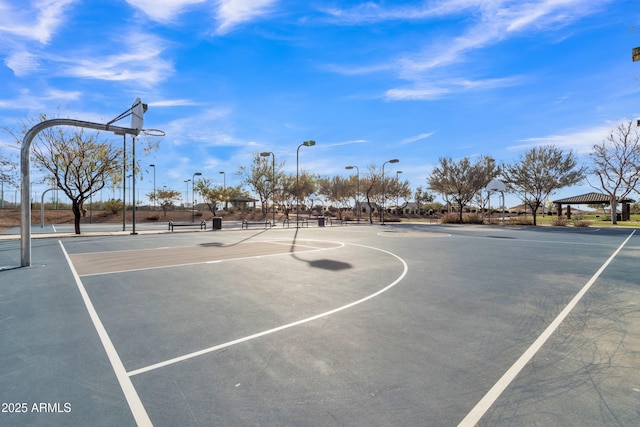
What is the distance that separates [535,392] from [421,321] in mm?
2031

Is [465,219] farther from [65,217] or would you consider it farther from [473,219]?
[65,217]

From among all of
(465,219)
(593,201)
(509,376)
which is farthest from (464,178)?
(509,376)

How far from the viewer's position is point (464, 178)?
159ft

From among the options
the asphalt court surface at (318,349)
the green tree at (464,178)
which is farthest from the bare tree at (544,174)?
the asphalt court surface at (318,349)

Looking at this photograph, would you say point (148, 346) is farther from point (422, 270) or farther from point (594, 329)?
point (422, 270)

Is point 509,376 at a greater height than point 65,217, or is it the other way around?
point 65,217

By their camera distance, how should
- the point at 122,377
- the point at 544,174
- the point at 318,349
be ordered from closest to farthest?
the point at 122,377 → the point at 318,349 → the point at 544,174

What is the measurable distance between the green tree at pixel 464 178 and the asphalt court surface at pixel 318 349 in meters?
43.1

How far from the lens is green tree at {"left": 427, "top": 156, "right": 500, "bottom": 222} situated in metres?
48.2

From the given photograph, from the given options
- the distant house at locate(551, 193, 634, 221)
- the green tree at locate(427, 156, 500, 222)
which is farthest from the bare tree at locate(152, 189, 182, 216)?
the distant house at locate(551, 193, 634, 221)

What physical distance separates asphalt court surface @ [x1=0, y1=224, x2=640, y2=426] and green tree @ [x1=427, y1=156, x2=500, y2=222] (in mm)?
43130

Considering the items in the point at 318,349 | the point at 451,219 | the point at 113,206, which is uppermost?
the point at 113,206

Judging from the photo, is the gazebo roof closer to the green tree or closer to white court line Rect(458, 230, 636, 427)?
the green tree

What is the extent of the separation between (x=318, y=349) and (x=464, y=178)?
50474 mm
